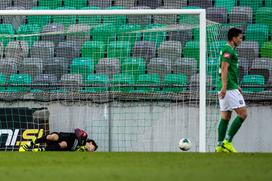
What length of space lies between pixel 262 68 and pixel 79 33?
3365 mm

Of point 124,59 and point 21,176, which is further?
point 124,59

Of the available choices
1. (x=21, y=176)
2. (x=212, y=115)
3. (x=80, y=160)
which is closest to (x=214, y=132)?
(x=212, y=115)

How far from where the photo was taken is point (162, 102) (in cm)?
1384

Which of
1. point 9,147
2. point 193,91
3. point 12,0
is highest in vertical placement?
point 12,0

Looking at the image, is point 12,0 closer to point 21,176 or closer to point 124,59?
point 124,59

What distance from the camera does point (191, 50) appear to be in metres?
13.7

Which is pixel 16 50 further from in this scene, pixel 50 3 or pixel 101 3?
pixel 101 3

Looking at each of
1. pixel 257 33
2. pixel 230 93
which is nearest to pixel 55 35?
pixel 230 93

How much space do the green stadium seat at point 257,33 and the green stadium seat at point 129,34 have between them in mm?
2456

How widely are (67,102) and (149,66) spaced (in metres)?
1.57

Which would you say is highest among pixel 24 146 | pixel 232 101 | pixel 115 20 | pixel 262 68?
pixel 115 20

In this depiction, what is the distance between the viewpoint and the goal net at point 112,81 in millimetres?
13742

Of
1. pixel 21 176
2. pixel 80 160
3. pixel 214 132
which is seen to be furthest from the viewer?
pixel 214 132

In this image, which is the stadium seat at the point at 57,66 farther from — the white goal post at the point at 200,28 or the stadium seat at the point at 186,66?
the stadium seat at the point at 186,66
